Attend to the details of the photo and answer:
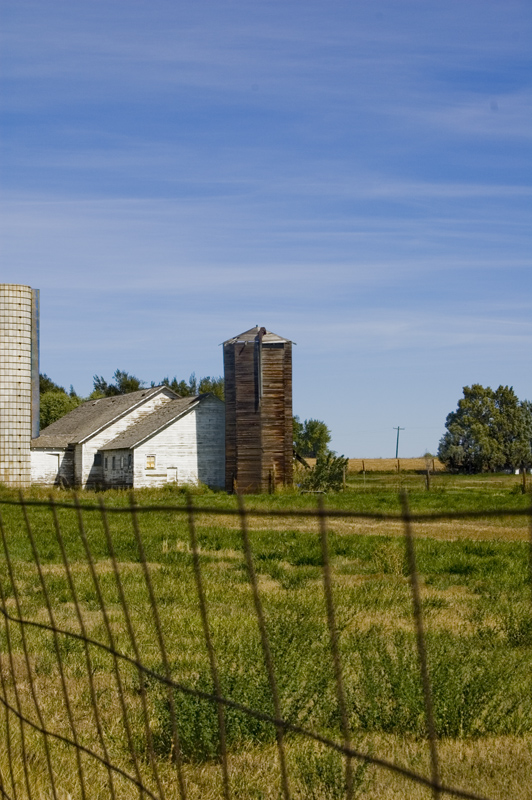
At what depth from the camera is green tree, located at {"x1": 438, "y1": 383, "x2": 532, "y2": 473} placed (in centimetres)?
8794

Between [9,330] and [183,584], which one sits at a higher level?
[9,330]

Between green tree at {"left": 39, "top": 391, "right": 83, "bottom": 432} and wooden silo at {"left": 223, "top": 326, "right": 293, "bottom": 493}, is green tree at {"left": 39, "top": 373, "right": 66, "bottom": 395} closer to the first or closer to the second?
green tree at {"left": 39, "top": 391, "right": 83, "bottom": 432}

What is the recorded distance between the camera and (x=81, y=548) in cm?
1374

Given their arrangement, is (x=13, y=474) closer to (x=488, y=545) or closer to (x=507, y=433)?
(x=488, y=545)

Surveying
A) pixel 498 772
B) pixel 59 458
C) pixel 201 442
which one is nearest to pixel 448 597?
pixel 498 772

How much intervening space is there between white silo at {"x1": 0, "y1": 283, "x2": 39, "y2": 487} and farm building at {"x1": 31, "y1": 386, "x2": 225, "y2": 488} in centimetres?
595

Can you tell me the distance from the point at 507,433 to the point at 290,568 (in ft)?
268

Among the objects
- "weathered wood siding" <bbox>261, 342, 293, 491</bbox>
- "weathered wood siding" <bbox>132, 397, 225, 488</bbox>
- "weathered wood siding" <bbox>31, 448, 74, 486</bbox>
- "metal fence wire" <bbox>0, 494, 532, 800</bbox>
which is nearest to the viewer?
"metal fence wire" <bbox>0, 494, 532, 800</bbox>

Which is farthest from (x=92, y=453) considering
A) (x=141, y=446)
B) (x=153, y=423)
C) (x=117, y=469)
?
(x=141, y=446)

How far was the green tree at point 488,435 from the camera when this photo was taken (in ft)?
289

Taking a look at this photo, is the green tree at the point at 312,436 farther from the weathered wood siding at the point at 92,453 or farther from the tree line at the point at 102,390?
the weathered wood siding at the point at 92,453

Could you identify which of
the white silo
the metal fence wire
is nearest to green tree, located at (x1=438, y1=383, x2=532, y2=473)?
the white silo

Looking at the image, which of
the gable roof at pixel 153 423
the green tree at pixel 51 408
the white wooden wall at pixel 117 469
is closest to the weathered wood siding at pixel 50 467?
the white wooden wall at pixel 117 469

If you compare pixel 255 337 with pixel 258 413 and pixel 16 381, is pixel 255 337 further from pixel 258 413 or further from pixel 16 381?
pixel 16 381
